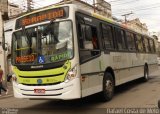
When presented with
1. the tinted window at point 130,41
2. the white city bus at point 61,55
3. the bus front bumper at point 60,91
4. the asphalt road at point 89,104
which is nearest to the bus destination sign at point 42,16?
the white city bus at point 61,55

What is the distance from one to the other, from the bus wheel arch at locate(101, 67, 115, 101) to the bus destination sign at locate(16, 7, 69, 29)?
110 inches

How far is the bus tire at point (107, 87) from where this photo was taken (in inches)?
424

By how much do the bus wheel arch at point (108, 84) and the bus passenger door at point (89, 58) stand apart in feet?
1.70

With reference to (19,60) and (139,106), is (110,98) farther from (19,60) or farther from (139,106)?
(19,60)

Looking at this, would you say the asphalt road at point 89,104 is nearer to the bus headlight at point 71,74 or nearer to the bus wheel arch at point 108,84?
the bus wheel arch at point 108,84

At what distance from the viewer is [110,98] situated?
1121cm

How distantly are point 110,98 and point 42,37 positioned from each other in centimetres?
349

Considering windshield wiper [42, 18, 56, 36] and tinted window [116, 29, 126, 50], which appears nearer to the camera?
windshield wiper [42, 18, 56, 36]

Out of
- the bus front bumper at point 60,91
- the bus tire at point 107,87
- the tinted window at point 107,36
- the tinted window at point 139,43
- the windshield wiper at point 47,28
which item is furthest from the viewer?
the tinted window at point 139,43

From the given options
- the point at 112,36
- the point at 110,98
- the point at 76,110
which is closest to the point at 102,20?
the point at 112,36

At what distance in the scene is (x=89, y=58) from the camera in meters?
9.67

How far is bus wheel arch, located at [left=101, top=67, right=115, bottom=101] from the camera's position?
10.8m

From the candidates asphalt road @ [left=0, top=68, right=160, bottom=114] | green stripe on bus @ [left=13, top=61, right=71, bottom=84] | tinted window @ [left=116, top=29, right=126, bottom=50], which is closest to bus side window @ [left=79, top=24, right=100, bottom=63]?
green stripe on bus @ [left=13, top=61, right=71, bottom=84]

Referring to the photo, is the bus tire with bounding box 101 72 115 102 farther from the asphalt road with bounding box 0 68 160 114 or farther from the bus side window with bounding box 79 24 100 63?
the bus side window with bounding box 79 24 100 63
